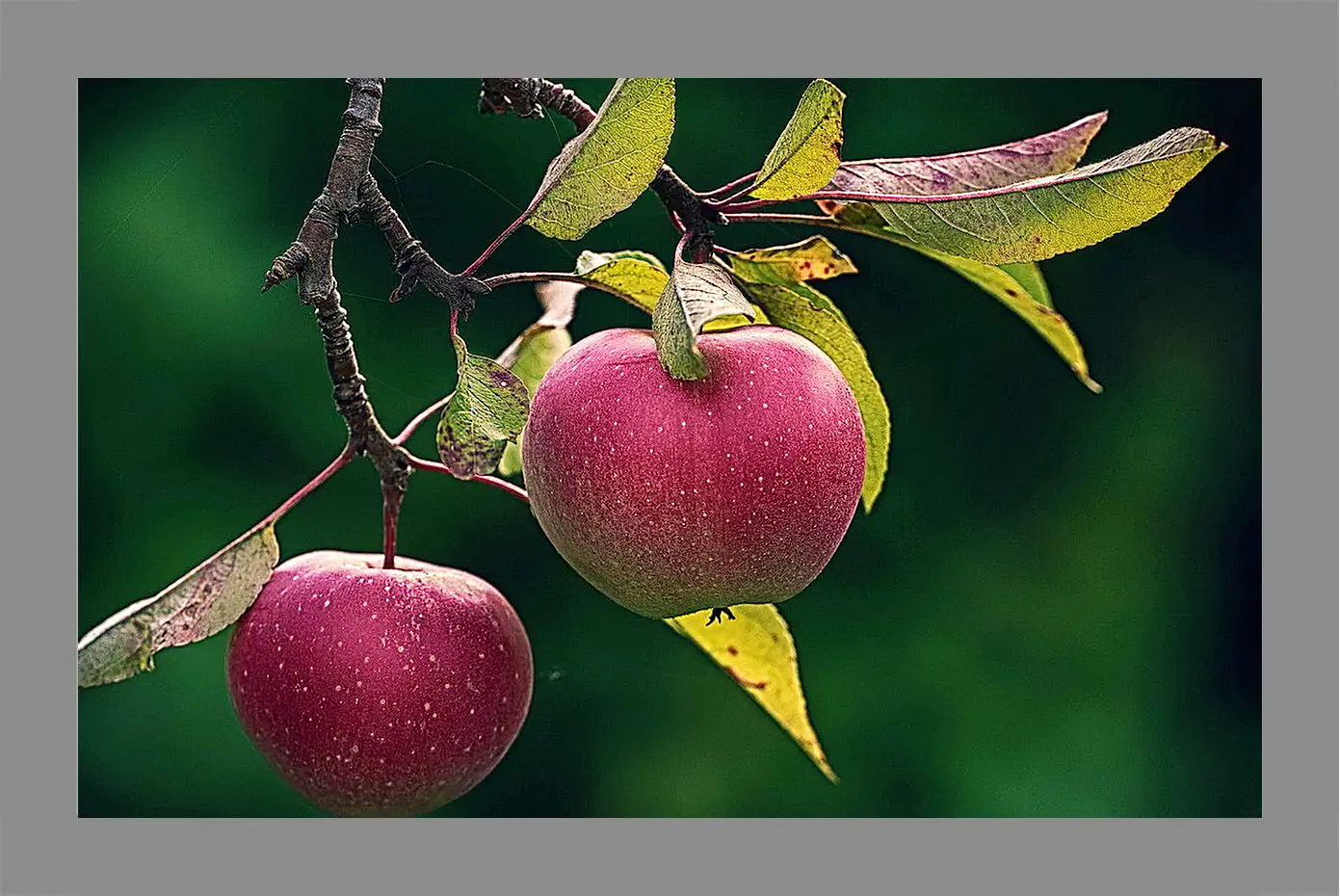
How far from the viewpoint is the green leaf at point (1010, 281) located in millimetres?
550

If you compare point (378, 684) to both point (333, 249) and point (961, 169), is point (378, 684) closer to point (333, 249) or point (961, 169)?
point (333, 249)

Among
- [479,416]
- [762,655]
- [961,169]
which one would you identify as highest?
[961,169]

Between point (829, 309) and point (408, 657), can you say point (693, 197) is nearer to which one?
point (829, 309)

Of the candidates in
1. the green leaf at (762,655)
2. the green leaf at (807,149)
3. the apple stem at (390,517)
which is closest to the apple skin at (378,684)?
the apple stem at (390,517)

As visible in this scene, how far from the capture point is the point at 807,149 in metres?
0.50

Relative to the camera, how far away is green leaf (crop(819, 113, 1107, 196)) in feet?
1.82

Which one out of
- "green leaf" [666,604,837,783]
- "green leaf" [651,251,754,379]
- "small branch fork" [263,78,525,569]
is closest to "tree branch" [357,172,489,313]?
"small branch fork" [263,78,525,569]

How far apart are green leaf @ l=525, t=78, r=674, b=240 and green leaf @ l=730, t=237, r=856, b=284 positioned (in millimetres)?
99

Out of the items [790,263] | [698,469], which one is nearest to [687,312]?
[698,469]

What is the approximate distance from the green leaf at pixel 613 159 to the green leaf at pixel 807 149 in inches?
1.7

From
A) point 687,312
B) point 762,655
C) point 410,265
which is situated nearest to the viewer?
point 687,312

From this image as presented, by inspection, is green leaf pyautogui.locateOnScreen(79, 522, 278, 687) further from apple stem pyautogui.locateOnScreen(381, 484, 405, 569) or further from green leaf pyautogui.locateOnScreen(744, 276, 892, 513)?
green leaf pyautogui.locateOnScreen(744, 276, 892, 513)

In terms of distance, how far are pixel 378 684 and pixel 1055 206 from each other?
33 cm

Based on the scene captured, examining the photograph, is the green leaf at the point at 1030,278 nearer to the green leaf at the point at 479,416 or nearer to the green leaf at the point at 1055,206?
the green leaf at the point at 1055,206
